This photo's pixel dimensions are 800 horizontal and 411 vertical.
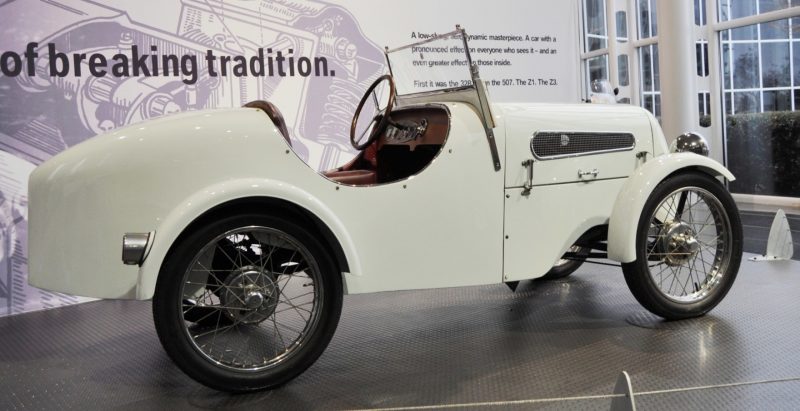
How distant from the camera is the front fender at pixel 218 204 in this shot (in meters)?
2.38

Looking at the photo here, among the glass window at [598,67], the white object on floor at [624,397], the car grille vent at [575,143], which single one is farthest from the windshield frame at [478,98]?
the glass window at [598,67]

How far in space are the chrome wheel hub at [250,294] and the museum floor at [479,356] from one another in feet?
0.99

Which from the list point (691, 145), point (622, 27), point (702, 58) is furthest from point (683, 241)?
point (622, 27)

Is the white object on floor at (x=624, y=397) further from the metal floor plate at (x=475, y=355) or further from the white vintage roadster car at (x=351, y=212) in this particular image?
the white vintage roadster car at (x=351, y=212)

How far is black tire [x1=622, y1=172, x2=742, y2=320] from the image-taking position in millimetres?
3223

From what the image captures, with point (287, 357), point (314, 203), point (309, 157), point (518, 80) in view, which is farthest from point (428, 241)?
point (518, 80)

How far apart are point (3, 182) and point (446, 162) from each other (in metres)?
2.87

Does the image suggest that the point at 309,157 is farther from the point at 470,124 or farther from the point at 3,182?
the point at 470,124

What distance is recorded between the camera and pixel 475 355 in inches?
116

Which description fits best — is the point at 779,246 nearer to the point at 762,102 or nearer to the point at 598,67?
the point at 762,102

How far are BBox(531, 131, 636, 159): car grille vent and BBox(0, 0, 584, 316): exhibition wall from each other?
8.45 feet

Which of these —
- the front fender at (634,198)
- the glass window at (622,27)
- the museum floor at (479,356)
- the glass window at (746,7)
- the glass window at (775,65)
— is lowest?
the museum floor at (479,356)

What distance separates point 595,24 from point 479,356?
8.13 meters

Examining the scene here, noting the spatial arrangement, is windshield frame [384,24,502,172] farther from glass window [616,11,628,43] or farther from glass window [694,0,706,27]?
→ glass window [616,11,628,43]
